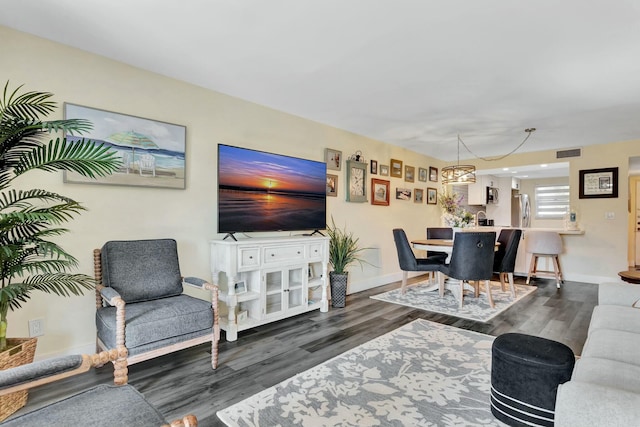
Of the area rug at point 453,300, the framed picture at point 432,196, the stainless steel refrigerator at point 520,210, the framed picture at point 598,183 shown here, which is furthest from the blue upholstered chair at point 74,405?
the stainless steel refrigerator at point 520,210

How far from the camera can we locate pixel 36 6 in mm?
1994

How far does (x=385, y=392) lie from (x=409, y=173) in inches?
182

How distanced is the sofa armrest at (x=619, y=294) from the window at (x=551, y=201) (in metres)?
7.22

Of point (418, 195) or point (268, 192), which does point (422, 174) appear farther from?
point (268, 192)

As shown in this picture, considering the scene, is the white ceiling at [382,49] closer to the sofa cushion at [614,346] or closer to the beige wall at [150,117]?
the beige wall at [150,117]

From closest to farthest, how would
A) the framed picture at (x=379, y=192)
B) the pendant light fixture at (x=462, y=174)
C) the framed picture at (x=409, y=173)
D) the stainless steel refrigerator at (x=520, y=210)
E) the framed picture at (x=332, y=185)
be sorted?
the framed picture at (x=332, y=185)
the pendant light fixture at (x=462, y=174)
the framed picture at (x=379, y=192)
the framed picture at (x=409, y=173)
the stainless steel refrigerator at (x=520, y=210)

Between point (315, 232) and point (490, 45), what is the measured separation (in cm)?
268

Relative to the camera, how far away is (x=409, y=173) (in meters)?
6.07

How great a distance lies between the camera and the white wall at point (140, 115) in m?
2.35

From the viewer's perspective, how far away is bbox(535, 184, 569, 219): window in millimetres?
8523

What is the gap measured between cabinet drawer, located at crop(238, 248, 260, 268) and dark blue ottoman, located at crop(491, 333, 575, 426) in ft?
7.05

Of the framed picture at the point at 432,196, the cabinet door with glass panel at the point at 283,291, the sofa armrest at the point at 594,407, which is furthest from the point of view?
the framed picture at the point at 432,196

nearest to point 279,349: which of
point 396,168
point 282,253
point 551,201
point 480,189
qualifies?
point 282,253

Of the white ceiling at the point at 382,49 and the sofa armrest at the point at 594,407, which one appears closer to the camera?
the sofa armrest at the point at 594,407
